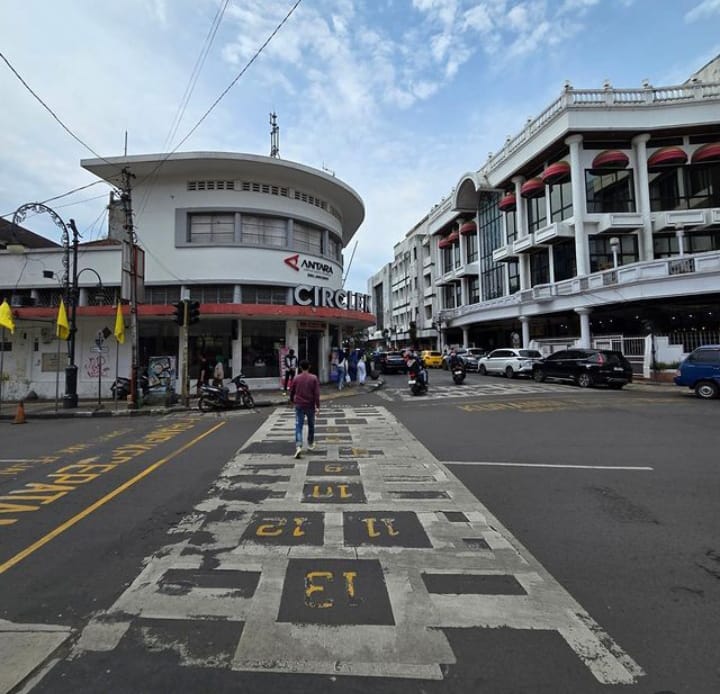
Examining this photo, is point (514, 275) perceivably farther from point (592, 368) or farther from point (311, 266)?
point (311, 266)

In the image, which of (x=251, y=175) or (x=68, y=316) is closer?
(x=68, y=316)

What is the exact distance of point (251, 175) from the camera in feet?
70.9

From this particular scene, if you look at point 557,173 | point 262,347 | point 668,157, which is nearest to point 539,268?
point 557,173

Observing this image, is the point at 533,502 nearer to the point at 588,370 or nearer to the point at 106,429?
the point at 106,429

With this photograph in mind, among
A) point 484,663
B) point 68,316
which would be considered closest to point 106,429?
point 68,316

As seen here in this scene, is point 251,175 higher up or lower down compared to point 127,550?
higher up

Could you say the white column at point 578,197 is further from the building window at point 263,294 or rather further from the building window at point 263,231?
the building window at point 263,294

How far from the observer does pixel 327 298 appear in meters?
23.4

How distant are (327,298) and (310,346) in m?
2.68

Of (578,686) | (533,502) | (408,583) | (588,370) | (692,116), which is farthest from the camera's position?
(692,116)

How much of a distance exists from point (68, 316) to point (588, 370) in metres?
22.5

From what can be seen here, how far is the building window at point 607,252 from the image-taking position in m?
29.0

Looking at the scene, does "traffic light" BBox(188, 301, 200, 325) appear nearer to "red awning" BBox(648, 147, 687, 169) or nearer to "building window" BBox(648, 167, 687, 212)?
"red awning" BBox(648, 147, 687, 169)

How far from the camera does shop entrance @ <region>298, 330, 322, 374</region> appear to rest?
22.8 m
